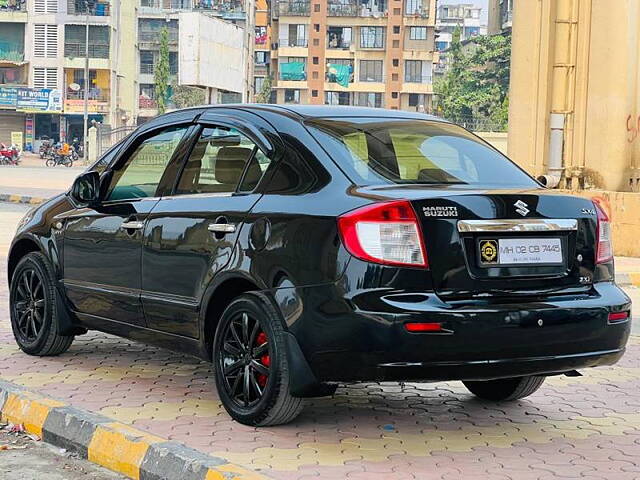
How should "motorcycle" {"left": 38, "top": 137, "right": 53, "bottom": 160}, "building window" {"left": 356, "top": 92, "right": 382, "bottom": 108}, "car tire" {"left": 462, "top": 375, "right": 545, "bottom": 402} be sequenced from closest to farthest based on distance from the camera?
"car tire" {"left": 462, "top": 375, "right": 545, "bottom": 402} < "motorcycle" {"left": 38, "top": 137, "right": 53, "bottom": 160} < "building window" {"left": 356, "top": 92, "right": 382, "bottom": 108}

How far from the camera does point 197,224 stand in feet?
20.7

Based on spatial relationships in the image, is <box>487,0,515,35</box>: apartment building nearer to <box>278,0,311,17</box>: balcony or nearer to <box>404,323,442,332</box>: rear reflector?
<box>278,0,311,17</box>: balcony

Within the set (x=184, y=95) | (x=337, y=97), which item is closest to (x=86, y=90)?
(x=184, y=95)

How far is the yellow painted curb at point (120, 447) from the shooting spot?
5.39 m

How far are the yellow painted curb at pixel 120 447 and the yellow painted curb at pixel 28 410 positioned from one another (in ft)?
1.74

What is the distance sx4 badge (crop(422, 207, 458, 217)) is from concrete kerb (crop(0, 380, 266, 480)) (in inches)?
52.6

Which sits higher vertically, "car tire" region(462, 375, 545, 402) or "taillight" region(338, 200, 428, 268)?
"taillight" region(338, 200, 428, 268)

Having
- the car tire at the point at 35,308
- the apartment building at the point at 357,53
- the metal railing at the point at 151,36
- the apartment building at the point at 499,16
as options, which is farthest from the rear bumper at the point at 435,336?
the apartment building at the point at 357,53

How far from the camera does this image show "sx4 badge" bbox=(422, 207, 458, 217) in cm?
536

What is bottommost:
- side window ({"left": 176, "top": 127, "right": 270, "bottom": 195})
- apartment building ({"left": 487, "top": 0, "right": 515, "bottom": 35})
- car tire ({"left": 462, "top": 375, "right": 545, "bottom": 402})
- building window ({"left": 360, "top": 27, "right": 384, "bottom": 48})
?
A: car tire ({"left": 462, "top": 375, "right": 545, "bottom": 402})

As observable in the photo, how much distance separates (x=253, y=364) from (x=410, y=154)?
130cm

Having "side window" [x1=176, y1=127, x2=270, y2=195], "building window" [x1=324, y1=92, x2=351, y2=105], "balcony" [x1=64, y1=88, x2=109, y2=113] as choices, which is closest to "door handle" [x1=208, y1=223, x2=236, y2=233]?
"side window" [x1=176, y1=127, x2=270, y2=195]

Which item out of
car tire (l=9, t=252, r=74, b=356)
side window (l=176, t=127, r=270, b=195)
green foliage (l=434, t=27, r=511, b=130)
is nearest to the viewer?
side window (l=176, t=127, r=270, b=195)

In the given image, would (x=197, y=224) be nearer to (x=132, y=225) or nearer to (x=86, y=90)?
(x=132, y=225)
